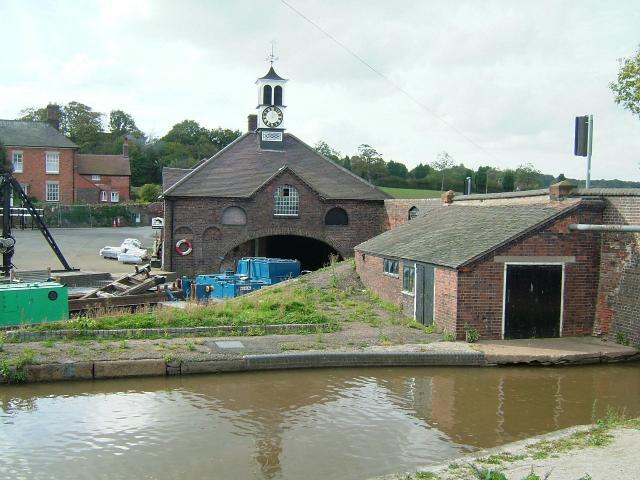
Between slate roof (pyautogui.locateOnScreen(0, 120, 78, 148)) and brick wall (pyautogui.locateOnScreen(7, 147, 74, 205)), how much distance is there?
47cm

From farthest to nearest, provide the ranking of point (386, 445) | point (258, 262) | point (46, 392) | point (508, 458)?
point (258, 262)
point (46, 392)
point (386, 445)
point (508, 458)

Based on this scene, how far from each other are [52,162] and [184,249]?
37842mm

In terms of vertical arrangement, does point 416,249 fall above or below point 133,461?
above

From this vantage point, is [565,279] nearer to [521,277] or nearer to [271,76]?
[521,277]

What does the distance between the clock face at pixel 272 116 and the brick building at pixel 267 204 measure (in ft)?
0.18

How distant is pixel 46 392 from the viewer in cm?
1156

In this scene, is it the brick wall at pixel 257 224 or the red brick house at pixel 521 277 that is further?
the brick wall at pixel 257 224

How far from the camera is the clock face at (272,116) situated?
3781 cm

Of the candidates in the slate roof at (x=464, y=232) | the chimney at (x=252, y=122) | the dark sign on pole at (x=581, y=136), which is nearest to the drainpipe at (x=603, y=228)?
the slate roof at (x=464, y=232)

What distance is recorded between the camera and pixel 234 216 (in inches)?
1344

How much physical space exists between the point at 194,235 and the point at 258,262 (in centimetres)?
614

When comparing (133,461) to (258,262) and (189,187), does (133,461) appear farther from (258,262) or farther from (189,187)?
(189,187)

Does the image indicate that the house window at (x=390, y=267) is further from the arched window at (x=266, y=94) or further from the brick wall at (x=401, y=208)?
the arched window at (x=266, y=94)

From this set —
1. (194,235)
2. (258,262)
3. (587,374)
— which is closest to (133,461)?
(587,374)
